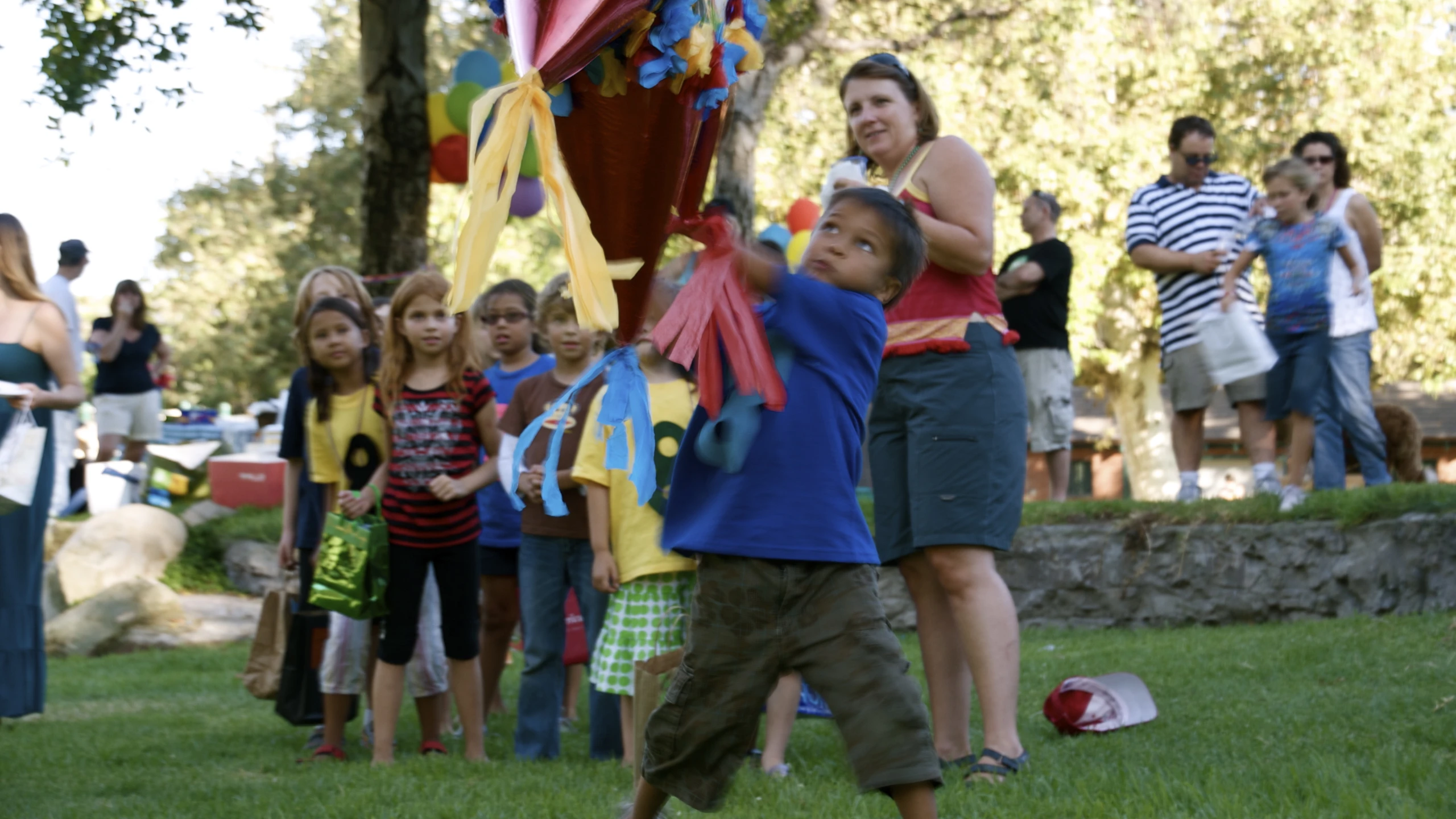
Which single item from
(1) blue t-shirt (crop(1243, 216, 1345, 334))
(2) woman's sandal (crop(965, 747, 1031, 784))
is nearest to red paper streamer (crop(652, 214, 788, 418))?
(2) woman's sandal (crop(965, 747, 1031, 784))

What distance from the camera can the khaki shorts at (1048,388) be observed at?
766 centimetres

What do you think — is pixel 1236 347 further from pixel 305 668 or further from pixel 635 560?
pixel 305 668

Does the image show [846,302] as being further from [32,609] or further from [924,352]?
[32,609]

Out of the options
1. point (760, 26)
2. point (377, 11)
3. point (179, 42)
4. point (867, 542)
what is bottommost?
point (867, 542)


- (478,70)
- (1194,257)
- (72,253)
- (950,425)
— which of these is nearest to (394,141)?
(478,70)

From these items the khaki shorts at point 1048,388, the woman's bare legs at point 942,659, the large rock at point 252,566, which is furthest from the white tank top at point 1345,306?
the large rock at point 252,566

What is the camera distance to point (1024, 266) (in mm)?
7375

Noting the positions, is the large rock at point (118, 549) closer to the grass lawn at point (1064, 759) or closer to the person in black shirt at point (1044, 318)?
the grass lawn at point (1064, 759)

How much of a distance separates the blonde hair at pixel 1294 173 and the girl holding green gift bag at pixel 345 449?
13.3ft

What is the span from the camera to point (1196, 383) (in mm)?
6566

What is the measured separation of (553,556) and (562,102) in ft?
8.14

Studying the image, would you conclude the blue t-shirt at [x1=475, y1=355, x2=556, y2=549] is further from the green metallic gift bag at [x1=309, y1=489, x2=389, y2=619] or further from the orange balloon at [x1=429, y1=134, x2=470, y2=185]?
the orange balloon at [x1=429, y1=134, x2=470, y2=185]

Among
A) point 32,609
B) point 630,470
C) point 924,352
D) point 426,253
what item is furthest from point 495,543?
point 426,253

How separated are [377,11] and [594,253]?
24.4 ft
